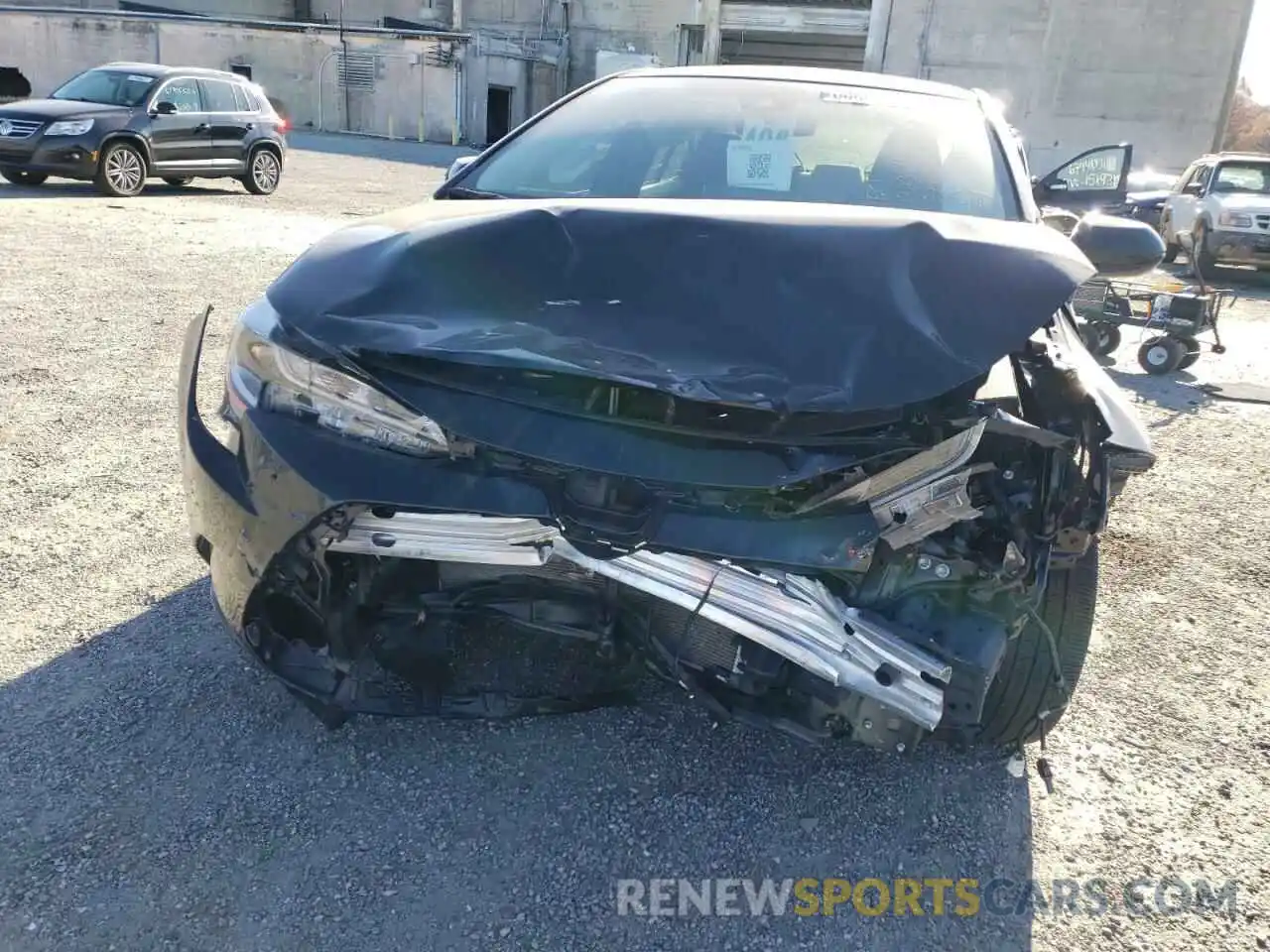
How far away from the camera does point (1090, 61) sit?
1063 inches

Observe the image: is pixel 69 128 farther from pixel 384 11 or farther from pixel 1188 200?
pixel 384 11

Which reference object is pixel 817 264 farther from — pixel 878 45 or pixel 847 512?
pixel 878 45

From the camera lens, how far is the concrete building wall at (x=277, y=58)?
102ft

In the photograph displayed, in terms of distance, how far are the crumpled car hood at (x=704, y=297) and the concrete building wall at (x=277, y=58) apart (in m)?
31.6

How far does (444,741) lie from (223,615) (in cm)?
66

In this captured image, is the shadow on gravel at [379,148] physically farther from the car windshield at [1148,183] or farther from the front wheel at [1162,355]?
the front wheel at [1162,355]

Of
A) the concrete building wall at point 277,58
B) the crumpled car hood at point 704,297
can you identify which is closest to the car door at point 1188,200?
the crumpled car hood at point 704,297

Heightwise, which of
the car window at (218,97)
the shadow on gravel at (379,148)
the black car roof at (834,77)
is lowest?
the shadow on gravel at (379,148)

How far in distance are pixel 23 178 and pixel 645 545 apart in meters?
13.6

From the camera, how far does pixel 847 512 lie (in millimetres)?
1885

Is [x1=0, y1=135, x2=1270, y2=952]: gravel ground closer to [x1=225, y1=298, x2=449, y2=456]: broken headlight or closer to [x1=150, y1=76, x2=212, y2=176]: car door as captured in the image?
[x1=225, y1=298, x2=449, y2=456]: broken headlight

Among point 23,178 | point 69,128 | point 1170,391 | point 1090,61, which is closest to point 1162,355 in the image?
point 1170,391

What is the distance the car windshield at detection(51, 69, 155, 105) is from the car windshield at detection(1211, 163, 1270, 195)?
14.6 metres

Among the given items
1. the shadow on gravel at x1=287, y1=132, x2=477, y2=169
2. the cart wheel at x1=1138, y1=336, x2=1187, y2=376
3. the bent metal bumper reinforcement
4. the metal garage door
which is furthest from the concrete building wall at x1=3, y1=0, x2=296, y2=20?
the bent metal bumper reinforcement
